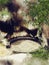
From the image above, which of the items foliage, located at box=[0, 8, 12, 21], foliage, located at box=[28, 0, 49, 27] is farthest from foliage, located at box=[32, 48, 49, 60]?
foliage, located at box=[0, 8, 12, 21]

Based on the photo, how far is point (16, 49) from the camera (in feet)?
85.1

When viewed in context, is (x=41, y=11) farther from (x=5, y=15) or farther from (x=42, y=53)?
(x=5, y=15)

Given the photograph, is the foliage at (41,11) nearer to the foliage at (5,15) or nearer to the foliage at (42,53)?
the foliage at (42,53)

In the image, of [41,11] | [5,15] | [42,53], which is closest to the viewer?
[41,11]

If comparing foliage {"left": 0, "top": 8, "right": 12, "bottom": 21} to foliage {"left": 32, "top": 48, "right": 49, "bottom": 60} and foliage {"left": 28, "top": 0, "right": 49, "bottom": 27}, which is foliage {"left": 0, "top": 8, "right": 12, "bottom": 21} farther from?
foliage {"left": 32, "top": 48, "right": 49, "bottom": 60}

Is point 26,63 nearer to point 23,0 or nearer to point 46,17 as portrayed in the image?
point 46,17

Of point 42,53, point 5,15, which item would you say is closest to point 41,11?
point 42,53

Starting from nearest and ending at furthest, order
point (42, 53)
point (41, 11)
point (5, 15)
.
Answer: point (41, 11)
point (42, 53)
point (5, 15)

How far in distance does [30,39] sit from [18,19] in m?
2.91

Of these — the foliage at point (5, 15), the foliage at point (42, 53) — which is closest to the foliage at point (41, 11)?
the foliage at point (42, 53)

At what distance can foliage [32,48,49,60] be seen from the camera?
952 inches

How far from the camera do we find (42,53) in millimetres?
24453

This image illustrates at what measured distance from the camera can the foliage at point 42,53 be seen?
79.3 ft

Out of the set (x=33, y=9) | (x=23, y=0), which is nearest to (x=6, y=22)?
(x=23, y=0)
